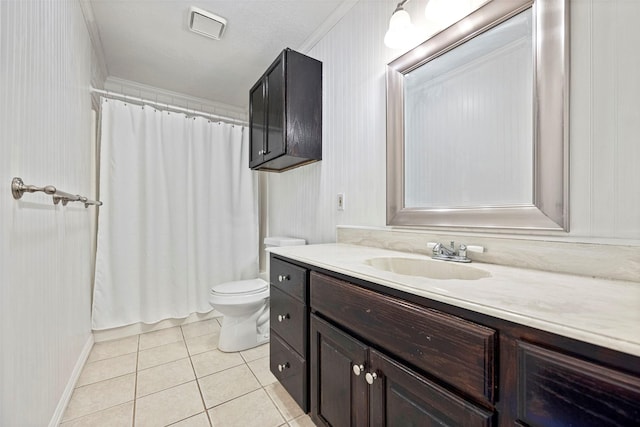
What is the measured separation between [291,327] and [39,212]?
1.16 meters

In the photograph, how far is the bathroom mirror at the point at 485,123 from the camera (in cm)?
87

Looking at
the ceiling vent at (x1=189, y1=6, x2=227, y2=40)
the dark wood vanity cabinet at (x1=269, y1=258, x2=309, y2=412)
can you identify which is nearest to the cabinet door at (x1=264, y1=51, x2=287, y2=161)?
the ceiling vent at (x1=189, y1=6, x2=227, y2=40)

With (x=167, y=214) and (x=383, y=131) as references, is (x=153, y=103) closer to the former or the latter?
(x=167, y=214)

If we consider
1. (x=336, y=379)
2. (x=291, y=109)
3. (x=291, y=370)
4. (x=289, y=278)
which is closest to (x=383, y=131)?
(x=291, y=109)

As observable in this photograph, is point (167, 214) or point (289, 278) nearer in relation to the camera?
point (289, 278)

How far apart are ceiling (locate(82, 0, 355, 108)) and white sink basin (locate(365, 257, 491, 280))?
1.61m

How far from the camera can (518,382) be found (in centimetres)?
51

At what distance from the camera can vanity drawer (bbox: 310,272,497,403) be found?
0.56m

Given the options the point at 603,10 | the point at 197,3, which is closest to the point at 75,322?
the point at 197,3

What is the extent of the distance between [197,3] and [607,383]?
235cm

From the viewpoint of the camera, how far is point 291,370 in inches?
50.6

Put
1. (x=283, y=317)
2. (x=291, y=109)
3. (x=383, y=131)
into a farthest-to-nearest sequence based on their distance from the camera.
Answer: (x=291, y=109) → (x=383, y=131) → (x=283, y=317)

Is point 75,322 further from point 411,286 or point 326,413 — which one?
point 411,286

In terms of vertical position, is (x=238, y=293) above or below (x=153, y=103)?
below
